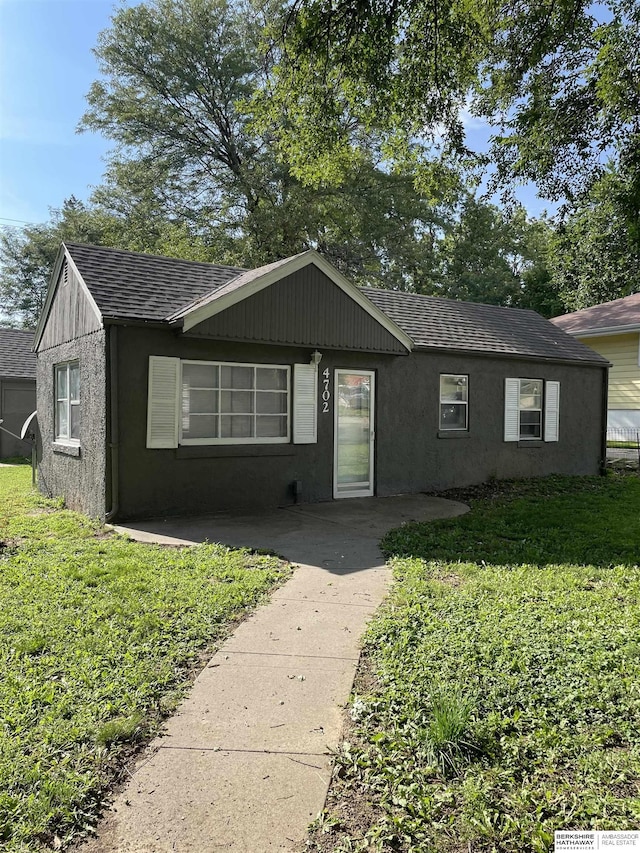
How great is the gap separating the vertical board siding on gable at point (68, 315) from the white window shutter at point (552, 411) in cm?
1008

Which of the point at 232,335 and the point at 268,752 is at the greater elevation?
the point at 232,335

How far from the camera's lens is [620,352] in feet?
60.4

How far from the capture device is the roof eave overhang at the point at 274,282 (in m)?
8.20

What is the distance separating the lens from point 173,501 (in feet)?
28.0

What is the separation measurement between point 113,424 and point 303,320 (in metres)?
3.49

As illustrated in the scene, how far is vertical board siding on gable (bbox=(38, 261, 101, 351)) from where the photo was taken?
891cm

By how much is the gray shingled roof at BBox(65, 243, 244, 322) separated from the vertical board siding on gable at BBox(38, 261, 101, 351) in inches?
13.7

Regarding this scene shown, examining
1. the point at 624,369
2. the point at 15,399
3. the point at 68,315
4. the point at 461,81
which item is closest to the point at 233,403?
the point at 68,315

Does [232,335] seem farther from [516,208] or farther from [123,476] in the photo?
[516,208]

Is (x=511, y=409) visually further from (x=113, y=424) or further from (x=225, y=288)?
(x=113, y=424)

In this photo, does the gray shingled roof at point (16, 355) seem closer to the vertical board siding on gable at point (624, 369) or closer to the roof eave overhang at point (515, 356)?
the roof eave overhang at point (515, 356)

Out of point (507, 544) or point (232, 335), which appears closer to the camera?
point (507, 544)

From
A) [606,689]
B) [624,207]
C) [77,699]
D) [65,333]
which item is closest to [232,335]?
[65,333]

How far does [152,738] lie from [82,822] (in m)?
0.61
